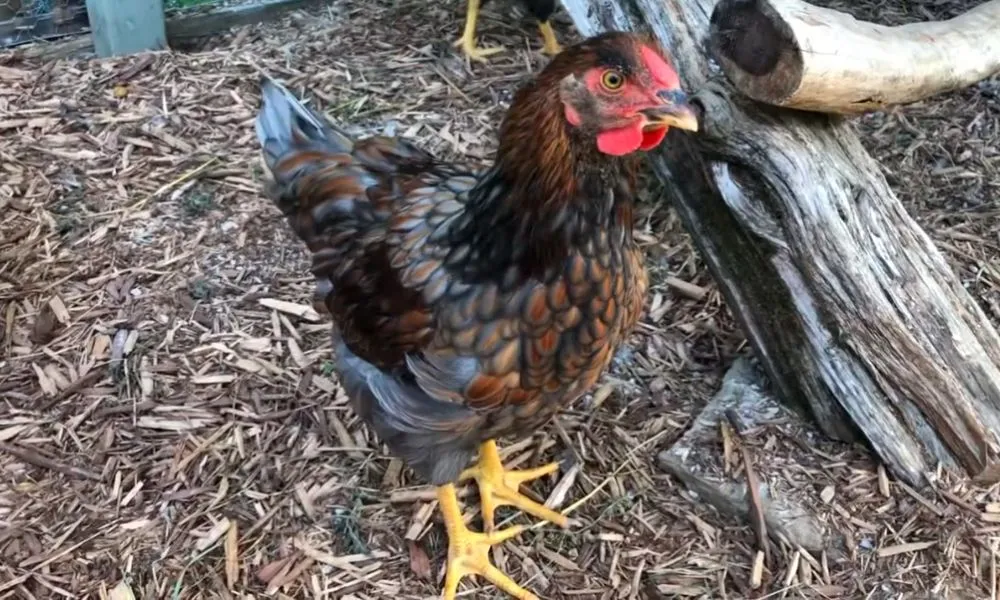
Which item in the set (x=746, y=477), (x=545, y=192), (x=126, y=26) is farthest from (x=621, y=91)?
(x=126, y=26)

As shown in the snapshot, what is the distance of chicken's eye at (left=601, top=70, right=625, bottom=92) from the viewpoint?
1867 mm

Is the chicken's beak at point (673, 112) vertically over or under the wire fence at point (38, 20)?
over

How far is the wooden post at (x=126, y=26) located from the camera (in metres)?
4.20

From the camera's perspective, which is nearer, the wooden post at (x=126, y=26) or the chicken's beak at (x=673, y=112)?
the chicken's beak at (x=673, y=112)

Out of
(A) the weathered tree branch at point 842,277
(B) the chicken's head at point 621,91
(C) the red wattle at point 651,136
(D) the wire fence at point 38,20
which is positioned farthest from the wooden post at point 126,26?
(C) the red wattle at point 651,136


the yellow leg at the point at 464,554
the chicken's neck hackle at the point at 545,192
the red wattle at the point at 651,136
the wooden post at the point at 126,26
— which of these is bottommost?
the yellow leg at the point at 464,554

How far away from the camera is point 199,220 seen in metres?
3.63

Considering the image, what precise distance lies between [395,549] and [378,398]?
0.56 metres

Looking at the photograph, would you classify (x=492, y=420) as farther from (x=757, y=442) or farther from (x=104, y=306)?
(x=104, y=306)

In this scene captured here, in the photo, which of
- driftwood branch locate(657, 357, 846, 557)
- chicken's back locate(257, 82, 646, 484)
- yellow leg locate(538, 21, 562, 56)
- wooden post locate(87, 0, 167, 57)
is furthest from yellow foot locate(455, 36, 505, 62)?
A: driftwood branch locate(657, 357, 846, 557)

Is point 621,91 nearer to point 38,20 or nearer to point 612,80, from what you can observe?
point 612,80

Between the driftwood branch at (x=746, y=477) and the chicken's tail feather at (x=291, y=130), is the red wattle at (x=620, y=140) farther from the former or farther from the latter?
the driftwood branch at (x=746, y=477)

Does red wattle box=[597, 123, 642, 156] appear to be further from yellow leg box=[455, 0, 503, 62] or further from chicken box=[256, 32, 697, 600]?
yellow leg box=[455, 0, 503, 62]

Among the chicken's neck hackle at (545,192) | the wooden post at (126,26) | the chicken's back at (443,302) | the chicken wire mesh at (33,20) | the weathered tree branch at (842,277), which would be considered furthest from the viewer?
the chicken wire mesh at (33,20)
